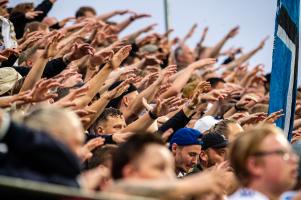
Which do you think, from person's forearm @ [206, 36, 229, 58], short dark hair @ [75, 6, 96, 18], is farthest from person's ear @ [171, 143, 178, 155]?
person's forearm @ [206, 36, 229, 58]

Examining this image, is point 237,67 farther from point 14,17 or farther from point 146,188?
point 146,188

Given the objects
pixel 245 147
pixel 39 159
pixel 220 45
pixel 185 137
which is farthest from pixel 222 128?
pixel 220 45

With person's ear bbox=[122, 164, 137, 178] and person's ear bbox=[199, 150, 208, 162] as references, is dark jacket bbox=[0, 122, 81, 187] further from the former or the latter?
person's ear bbox=[199, 150, 208, 162]

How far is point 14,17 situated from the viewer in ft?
38.2

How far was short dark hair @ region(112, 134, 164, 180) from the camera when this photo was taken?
16.2 feet

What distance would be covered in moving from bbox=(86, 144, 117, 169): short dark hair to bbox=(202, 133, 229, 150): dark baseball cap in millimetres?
1615

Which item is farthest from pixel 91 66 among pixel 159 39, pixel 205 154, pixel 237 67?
pixel 237 67

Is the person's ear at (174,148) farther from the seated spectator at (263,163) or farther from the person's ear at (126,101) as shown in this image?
the seated spectator at (263,163)

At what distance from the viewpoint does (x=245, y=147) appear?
5637 millimetres

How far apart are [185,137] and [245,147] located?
2850mm

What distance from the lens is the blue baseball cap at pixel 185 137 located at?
8.46m

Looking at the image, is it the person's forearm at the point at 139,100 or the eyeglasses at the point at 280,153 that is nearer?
the eyeglasses at the point at 280,153

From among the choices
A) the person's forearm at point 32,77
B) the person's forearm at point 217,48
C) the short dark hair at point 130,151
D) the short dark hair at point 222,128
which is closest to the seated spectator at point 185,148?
the short dark hair at point 222,128

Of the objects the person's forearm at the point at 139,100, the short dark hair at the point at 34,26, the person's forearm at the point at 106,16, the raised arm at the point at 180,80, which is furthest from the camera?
the person's forearm at the point at 106,16
